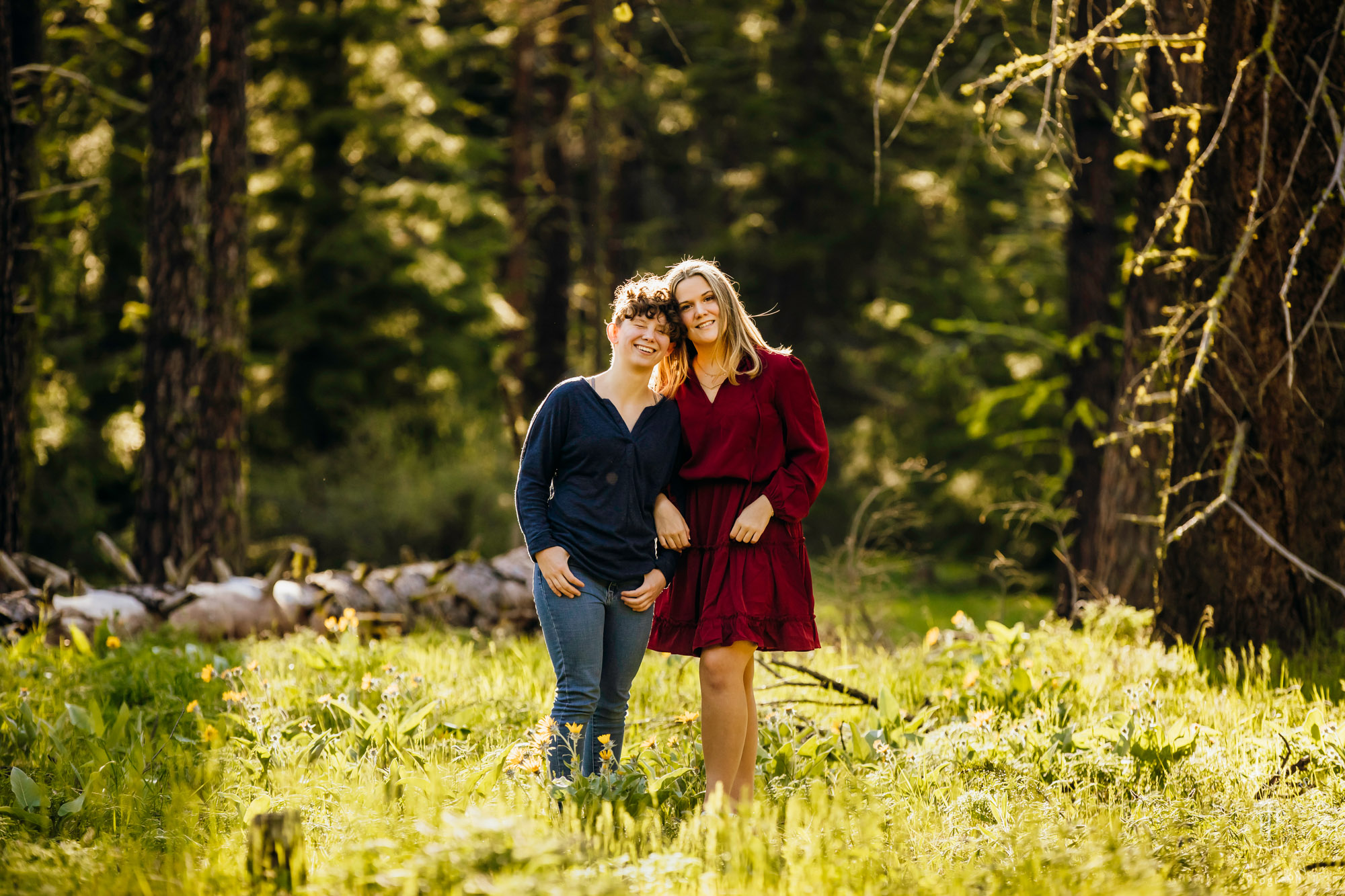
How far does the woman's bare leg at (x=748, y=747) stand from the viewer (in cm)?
373

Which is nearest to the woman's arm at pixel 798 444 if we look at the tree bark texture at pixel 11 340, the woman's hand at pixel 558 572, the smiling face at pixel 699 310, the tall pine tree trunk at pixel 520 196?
the smiling face at pixel 699 310

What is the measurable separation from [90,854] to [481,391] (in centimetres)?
1455

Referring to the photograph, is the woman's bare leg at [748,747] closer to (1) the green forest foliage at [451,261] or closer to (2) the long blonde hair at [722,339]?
(2) the long blonde hair at [722,339]

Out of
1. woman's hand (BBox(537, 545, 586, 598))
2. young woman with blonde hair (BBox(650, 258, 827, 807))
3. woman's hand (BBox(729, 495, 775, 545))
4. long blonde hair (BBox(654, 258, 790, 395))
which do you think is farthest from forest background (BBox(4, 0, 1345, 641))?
woman's hand (BBox(537, 545, 586, 598))

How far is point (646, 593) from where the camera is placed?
3.75 metres

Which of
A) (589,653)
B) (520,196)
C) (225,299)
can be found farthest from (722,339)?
(520,196)

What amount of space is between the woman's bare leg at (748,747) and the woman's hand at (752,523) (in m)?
0.43

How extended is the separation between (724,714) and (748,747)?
0.88 feet

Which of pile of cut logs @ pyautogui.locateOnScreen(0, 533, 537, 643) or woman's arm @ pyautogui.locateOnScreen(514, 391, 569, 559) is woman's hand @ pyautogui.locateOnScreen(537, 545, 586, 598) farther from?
pile of cut logs @ pyautogui.locateOnScreen(0, 533, 537, 643)

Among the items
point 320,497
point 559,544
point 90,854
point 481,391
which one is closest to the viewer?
point 90,854

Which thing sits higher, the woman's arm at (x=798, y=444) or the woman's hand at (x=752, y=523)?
the woman's arm at (x=798, y=444)

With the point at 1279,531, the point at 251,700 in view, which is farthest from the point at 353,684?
the point at 1279,531

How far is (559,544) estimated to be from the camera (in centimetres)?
373

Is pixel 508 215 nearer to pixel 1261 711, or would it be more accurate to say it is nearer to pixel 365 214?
pixel 365 214
